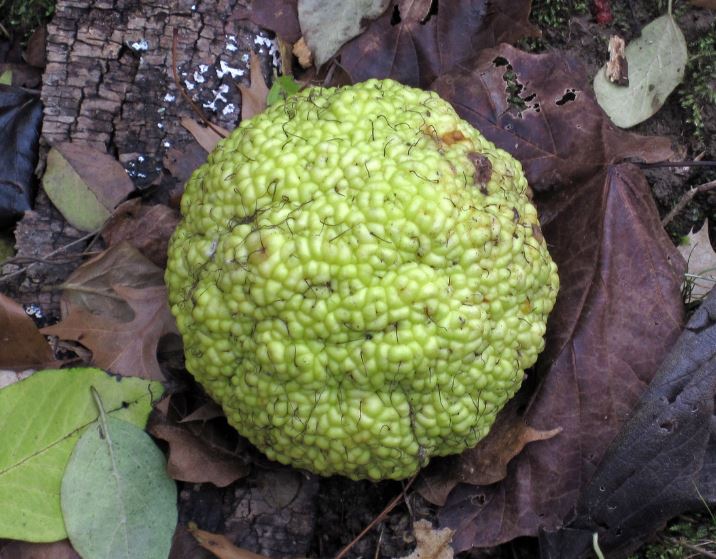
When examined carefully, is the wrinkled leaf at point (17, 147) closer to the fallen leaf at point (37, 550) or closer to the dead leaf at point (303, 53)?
the dead leaf at point (303, 53)

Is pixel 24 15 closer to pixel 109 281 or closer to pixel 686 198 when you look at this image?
pixel 109 281

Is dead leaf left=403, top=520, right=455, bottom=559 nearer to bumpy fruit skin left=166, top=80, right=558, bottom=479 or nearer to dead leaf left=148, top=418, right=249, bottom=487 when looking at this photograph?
bumpy fruit skin left=166, top=80, right=558, bottom=479

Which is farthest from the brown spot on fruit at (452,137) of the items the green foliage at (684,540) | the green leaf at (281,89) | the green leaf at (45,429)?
the green foliage at (684,540)

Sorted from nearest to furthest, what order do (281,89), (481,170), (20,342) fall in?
(481,170) → (20,342) → (281,89)

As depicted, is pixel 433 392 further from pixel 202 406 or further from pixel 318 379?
pixel 202 406

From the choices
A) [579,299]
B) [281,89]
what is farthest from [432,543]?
[281,89]

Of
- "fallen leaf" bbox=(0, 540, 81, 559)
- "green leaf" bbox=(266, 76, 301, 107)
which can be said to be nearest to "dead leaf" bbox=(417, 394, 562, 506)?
"fallen leaf" bbox=(0, 540, 81, 559)
